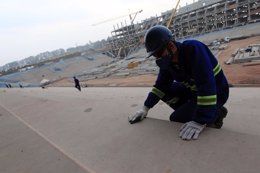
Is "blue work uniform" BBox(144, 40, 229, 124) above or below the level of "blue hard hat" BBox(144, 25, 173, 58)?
below

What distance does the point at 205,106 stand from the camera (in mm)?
1939

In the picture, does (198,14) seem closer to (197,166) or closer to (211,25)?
(211,25)

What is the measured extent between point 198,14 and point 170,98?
5331 cm

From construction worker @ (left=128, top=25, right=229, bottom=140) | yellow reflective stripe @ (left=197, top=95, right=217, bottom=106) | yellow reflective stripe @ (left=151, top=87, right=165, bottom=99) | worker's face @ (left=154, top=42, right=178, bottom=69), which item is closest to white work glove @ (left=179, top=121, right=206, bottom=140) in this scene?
construction worker @ (left=128, top=25, right=229, bottom=140)

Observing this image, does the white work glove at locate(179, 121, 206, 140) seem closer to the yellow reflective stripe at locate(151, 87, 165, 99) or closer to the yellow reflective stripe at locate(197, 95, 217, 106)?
the yellow reflective stripe at locate(197, 95, 217, 106)

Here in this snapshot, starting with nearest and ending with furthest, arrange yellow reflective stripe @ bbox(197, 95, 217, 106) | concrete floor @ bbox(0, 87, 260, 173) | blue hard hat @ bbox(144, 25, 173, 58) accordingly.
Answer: concrete floor @ bbox(0, 87, 260, 173) → yellow reflective stripe @ bbox(197, 95, 217, 106) → blue hard hat @ bbox(144, 25, 173, 58)

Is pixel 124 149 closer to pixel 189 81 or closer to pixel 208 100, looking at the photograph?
pixel 208 100

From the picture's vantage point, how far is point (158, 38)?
2.12 metres

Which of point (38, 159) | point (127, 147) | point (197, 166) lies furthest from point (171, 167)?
point (38, 159)

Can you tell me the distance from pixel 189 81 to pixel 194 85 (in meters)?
0.07

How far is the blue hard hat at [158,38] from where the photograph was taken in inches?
83.0

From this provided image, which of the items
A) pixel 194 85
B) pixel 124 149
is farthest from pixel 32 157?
pixel 194 85

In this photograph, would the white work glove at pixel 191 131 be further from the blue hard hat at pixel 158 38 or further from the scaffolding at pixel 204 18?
the scaffolding at pixel 204 18

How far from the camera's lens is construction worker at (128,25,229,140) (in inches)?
76.6
